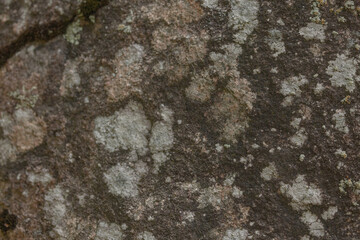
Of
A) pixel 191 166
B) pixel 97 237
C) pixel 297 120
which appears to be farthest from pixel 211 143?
pixel 97 237

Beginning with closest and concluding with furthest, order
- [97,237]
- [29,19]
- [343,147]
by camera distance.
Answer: [343,147]
[97,237]
[29,19]

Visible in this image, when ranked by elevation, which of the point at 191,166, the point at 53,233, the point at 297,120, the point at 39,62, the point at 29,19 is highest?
the point at 29,19

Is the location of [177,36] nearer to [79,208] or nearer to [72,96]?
[72,96]

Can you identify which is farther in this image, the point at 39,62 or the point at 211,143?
the point at 39,62

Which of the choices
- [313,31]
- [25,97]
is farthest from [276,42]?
[25,97]

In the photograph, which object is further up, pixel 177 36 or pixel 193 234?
pixel 177 36

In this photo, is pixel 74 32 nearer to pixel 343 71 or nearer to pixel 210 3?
pixel 210 3

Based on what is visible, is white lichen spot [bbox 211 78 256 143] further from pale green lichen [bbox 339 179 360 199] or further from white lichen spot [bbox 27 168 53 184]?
white lichen spot [bbox 27 168 53 184]
